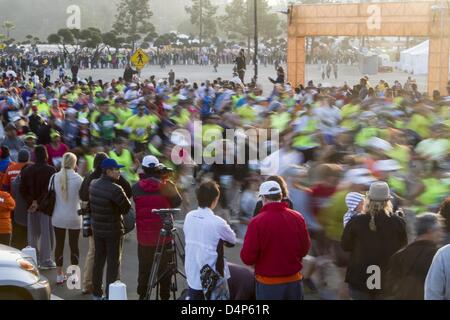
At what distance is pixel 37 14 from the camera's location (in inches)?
7032

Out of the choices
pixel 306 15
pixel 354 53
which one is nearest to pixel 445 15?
pixel 306 15

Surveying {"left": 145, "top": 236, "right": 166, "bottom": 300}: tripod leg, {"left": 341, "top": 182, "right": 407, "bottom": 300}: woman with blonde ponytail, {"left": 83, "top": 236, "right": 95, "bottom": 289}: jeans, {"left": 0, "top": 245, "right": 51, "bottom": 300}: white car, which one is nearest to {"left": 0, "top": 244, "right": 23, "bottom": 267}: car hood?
{"left": 0, "top": 245, "right": 51, "bottom": 300}: white car

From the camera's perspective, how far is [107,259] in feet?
27.8

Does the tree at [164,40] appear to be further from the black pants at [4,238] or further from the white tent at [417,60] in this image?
the black pants at [4,238]

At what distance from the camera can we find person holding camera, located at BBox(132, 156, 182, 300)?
8.11 metres

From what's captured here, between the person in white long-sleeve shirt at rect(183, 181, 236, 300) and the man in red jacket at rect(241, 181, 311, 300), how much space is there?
452mm

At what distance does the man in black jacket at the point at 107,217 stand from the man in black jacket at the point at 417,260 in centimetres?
313

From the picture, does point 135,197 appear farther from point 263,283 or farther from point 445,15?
point 445,15

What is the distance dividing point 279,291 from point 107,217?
2.67m

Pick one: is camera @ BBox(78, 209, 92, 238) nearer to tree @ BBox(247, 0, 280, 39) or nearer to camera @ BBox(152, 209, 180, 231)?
camera @ BBox(152, 209, 180, 231)

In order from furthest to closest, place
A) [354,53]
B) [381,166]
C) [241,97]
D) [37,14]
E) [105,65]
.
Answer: [37,14]
[354,53]
[105,65]
[241,97]
[381,166]

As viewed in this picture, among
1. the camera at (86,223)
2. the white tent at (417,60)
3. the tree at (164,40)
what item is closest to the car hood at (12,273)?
the camera at (86,223)

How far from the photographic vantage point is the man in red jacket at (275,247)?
6121 mm
